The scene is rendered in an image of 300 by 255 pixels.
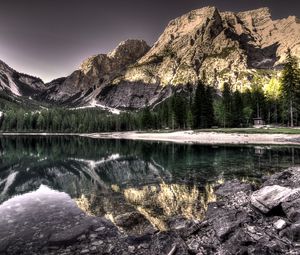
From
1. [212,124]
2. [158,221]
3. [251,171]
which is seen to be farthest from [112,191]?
[212,124]

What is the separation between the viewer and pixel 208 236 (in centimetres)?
1166

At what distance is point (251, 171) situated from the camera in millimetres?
29312

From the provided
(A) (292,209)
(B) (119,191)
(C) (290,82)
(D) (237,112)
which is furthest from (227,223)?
(D) (237,112)

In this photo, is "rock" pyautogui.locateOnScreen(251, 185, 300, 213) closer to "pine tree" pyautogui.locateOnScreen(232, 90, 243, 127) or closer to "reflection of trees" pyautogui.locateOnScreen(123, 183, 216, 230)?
"reflection of trees" pyautogui.locateOnScreen(123, 183, 216, 230)

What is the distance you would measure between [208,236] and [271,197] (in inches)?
146

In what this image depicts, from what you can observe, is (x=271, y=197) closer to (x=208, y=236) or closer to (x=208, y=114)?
(x=208, y=236)

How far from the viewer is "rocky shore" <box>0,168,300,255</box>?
9.87 meters

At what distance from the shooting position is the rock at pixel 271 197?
38.4 feet

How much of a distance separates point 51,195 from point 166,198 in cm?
1109

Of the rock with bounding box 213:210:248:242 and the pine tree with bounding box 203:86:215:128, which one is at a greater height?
the pine tree with bounding box 203:86:215:128

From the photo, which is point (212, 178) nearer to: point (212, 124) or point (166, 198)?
point (166, 198)

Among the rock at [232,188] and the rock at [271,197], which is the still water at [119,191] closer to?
the rock at [232,188]

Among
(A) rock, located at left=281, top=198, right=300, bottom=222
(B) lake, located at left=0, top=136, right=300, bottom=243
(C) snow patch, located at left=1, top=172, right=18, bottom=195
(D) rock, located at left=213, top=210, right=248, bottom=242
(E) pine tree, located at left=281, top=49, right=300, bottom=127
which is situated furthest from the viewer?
(E) pine tree, located at left=281, top=49, right=300, bottom=127

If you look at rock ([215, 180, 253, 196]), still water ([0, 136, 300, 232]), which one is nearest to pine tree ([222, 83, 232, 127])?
still water ([0, 136, 300, 232])
